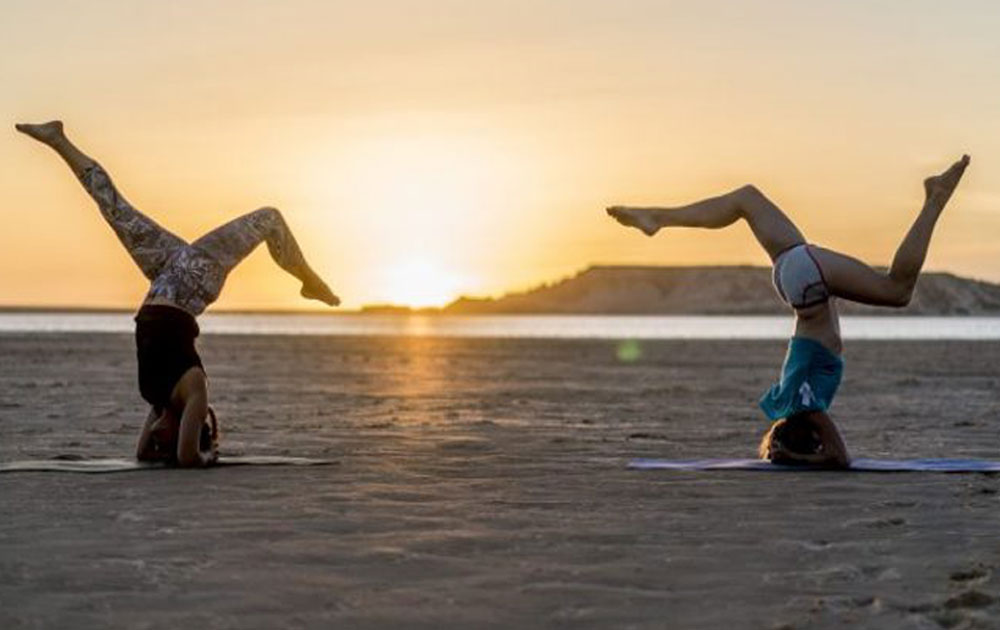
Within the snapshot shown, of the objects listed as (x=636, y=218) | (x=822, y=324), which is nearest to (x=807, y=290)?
(x=822, y=324)

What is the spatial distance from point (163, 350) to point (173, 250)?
70 cm

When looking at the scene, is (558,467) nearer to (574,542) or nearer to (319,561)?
(574,542)

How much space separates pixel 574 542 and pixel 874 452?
215 inches

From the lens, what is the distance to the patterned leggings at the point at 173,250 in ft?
33.6

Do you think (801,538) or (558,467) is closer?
(801,538)

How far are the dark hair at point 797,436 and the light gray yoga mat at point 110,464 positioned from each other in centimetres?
291

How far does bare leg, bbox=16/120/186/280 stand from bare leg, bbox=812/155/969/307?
4.32 m

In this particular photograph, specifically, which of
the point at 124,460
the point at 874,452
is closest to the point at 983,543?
the point at 874,452

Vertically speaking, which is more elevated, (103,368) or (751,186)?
(751,186)

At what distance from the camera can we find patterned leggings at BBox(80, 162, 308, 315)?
33.6 feet

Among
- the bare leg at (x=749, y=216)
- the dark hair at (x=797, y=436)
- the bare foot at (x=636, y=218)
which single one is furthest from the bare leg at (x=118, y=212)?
the dark hair at (x=797, y=436)

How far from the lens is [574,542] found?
6730 millimetres

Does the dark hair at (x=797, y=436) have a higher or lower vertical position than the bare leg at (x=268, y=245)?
lower

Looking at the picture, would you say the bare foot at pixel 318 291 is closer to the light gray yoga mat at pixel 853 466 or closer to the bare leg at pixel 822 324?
the light gray yoga mat at pixel 853 466
